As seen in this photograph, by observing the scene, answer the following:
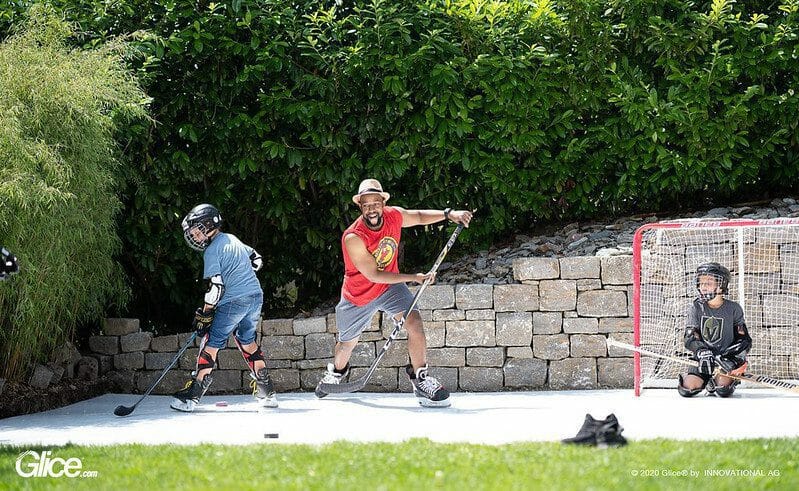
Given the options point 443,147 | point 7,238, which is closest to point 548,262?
point 443,147

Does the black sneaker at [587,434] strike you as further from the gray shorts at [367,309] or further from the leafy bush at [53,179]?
the leafy bush at [53,179]

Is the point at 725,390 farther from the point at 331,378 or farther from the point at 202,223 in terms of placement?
the point at 202,223

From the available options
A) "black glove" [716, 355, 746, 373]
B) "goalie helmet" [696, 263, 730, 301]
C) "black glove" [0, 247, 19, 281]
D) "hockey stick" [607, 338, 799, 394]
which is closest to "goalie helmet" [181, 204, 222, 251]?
"black glove" [0, 247, 19, 281]

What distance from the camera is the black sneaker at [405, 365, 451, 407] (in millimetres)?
6695

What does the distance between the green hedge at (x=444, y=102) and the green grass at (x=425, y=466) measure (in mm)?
3490

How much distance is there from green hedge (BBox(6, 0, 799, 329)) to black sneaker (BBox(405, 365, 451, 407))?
6.33ft

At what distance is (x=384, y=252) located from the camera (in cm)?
678

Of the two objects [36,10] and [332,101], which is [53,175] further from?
[332,101]

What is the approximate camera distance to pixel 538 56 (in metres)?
7.99

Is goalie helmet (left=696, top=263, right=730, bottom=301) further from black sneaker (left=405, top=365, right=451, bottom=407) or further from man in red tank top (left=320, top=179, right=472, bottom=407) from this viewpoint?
black sneaker (left=405, top=365, right=451, bottom=407)

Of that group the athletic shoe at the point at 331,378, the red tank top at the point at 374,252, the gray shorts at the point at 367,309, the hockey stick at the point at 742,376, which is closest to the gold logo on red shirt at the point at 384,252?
the red tank top at the point at 374,252

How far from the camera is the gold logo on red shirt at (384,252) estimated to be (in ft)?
22.2

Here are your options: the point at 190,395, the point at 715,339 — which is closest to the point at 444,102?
the point at 715,339

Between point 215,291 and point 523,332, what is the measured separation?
7.63 ft
